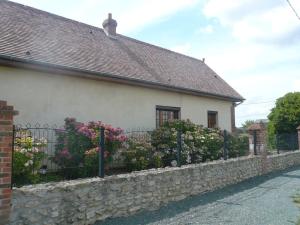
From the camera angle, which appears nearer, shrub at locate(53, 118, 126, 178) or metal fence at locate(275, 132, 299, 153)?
shrub at locate(53, 118, 126, 178)

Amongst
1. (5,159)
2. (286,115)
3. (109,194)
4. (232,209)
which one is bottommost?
(232,209)

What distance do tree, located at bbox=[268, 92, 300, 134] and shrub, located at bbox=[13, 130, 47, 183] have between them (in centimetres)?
1880

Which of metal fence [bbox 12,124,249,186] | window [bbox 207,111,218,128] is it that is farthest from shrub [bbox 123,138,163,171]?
window [bbox 207,111,218,128]

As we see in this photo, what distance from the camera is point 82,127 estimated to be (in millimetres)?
8617

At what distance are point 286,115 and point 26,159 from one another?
19.5m

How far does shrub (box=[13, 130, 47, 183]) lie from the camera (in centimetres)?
632

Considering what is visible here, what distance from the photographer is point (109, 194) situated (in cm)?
659

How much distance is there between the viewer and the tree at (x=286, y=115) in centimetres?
2200

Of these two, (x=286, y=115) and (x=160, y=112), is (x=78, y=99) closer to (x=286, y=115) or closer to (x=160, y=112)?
(x=160, y=112)

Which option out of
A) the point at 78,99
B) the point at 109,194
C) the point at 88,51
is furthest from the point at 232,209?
the point at 88,51

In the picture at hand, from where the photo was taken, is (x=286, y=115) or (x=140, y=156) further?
(x=286, y=115)

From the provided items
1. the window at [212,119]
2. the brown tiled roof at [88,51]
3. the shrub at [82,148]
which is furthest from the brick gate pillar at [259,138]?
the shrub at [82,148]

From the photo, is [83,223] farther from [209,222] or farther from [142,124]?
[142,124]

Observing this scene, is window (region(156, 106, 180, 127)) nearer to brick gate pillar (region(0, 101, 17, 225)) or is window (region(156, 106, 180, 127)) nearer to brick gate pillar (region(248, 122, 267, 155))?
brick gate pillar (region(248, 122, 267, 155))
